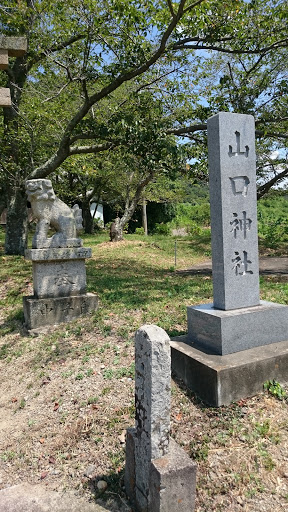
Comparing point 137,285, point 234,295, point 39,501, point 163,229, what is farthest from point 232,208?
point 163,229

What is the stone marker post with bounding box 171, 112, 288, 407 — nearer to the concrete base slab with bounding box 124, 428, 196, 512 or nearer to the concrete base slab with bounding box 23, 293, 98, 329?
the concrete base slab with bounding box 124, 428, 196, 512

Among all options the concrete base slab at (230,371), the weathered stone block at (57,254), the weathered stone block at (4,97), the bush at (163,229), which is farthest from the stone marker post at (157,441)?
the bush at (163,229)

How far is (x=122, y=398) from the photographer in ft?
12.0

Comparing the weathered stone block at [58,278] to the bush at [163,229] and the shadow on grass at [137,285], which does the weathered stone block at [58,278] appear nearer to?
the shadow on grass at [137,285]

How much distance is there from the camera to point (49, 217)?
606 cm

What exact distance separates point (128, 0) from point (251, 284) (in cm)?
688

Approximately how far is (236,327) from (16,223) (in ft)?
32.7

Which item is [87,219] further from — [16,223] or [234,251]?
[234,251]

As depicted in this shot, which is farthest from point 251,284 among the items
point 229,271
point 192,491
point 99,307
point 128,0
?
point 128,0

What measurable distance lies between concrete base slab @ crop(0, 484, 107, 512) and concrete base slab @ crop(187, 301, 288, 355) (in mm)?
1810

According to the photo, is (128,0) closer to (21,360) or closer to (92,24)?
(92,24)

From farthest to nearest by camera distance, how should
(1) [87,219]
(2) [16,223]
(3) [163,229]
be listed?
1. (3) [163,229]
2. (1) [87,219]
3. (2) [16,223]

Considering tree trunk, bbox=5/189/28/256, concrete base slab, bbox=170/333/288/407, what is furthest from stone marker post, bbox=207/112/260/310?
tree trunk, bbox=5/189/28/256

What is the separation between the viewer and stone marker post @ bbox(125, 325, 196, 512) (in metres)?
2.17
